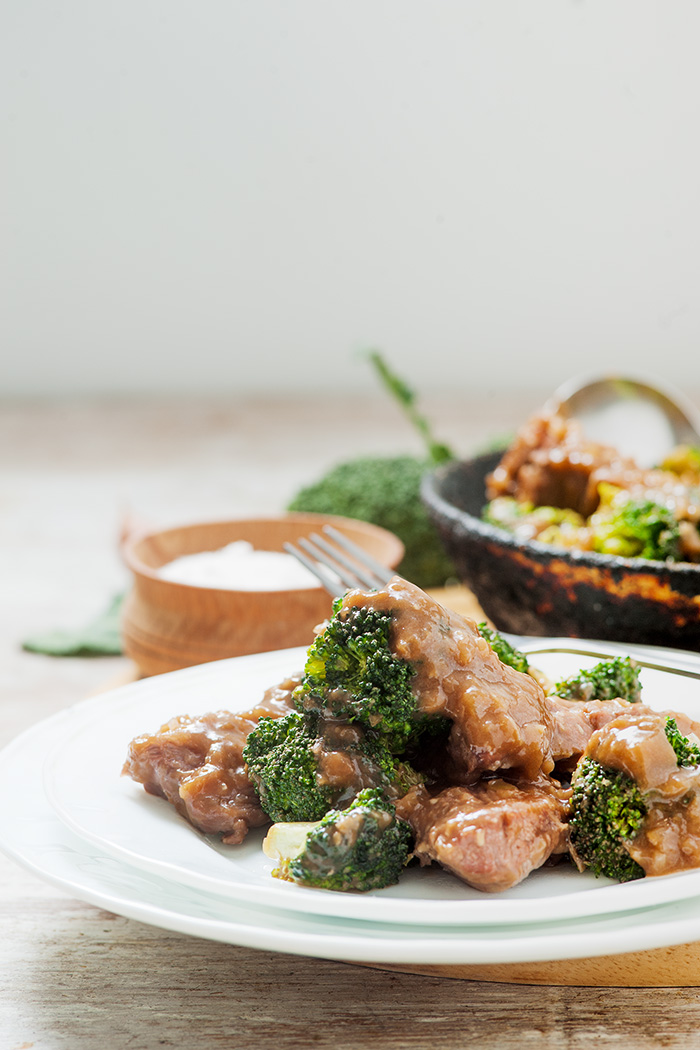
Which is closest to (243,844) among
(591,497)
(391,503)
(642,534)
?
(642,534)

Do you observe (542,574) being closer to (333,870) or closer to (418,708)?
(418,708)

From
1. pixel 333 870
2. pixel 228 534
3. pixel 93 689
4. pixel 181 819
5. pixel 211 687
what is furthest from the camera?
pixel 228 534

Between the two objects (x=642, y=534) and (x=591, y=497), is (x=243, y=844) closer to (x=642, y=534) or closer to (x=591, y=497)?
(x=642, y=534)

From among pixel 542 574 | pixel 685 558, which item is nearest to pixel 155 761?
pixel 542 574

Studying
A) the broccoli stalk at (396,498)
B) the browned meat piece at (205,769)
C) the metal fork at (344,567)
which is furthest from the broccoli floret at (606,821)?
the broccoli stalk at (396,498)

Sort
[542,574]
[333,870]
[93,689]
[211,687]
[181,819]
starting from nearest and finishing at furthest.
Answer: [333,870] < [181,819] < [211,687] < [542,574] < [93,689]

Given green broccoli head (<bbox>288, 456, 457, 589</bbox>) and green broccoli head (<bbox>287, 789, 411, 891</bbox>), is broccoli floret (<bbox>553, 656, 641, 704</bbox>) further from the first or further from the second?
green broccoli head (<bbox>288, 456, 457, 589</bbox>)
